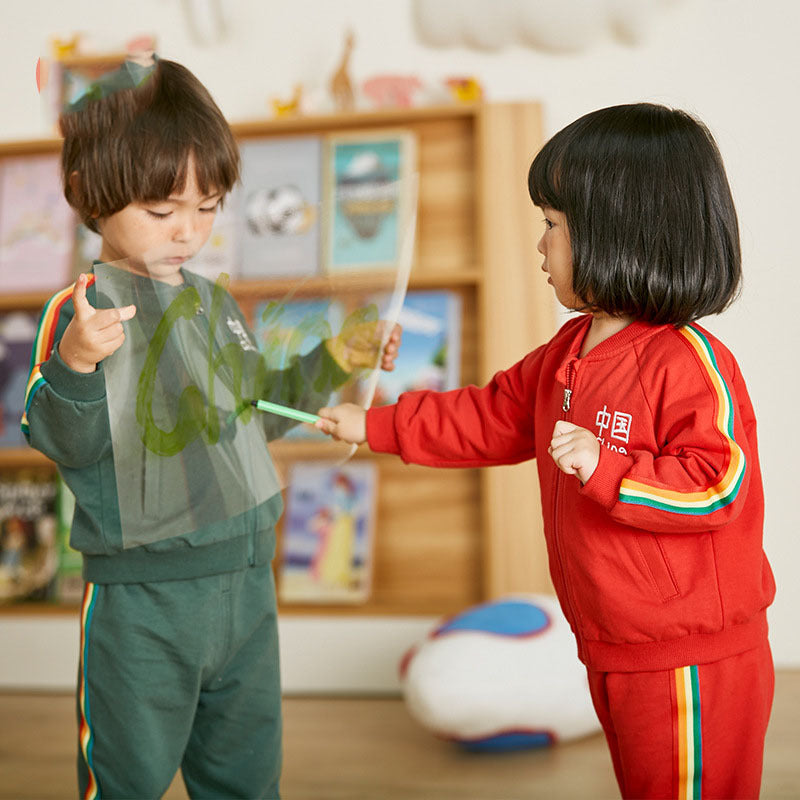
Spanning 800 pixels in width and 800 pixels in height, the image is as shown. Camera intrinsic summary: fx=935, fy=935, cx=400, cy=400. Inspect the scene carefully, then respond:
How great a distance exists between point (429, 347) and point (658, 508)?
1186 millimetres

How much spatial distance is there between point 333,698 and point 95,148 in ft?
4.21

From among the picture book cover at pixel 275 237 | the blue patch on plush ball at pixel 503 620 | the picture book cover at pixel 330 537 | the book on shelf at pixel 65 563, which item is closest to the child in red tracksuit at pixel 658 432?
the picture book cover at pixel 275 237

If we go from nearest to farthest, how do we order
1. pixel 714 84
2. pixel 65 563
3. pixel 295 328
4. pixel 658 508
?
1. pixel 658 508
2. pixel 295 328
3. pixel 714 84
4. pixel 65 563

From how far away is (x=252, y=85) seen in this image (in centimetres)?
209

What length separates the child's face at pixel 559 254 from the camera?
0.91 m

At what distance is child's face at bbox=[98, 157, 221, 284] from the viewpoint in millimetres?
941

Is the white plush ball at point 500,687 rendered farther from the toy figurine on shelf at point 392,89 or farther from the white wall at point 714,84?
the toy figurine on shelf at point 392,89

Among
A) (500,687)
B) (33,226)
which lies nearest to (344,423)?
(500,687)

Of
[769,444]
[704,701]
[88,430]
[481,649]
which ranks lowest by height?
[481,649]

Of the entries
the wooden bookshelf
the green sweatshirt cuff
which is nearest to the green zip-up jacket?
the green sweatshirt cuff

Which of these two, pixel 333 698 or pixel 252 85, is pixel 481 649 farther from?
pixel 252 85

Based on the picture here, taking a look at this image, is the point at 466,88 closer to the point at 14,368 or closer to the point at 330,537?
the point at 330,537

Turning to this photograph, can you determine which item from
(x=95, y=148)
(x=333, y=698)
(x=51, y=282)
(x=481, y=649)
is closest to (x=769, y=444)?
(x=481, y=649)

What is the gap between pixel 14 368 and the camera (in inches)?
83.4
